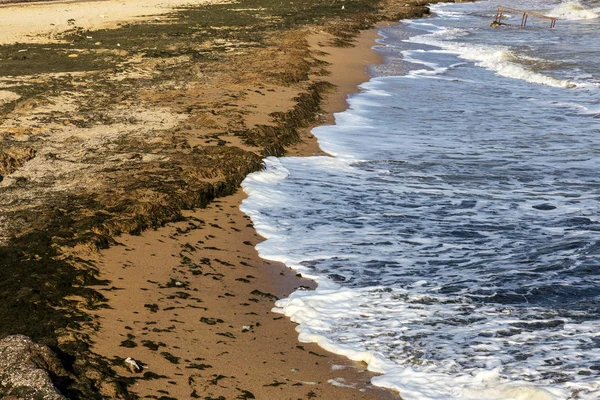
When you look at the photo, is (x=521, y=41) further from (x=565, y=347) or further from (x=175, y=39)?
(x=565, y=347)

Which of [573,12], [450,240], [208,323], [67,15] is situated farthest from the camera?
[573,12]

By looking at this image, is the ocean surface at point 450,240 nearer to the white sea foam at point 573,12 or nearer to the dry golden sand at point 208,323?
the dry golden sand at point 208,323

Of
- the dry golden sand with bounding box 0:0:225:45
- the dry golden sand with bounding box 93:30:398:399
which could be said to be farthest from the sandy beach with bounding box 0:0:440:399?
the dry golden sand with bounding box 0:0:225:45

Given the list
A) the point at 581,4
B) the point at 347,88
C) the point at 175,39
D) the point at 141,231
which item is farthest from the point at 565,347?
the point at 581,4

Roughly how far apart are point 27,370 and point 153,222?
290 cm

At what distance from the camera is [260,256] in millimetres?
6891

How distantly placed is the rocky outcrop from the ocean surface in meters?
→ 1.84

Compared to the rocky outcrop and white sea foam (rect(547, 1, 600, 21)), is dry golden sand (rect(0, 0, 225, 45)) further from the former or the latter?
white sea foam (rect(547, 1, 600, 21))

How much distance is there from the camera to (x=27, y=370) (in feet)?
14.1

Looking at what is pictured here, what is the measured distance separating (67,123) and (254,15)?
17897mm

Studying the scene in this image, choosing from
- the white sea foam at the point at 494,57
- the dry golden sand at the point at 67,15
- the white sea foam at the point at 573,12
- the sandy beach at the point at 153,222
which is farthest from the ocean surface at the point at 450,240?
the white sea foam at the point at 573,12

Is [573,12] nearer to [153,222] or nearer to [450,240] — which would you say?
[450,240]

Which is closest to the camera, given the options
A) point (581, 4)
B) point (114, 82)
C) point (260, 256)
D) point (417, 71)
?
point (260, 256)

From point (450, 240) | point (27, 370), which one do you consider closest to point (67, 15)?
point (450, 240)
